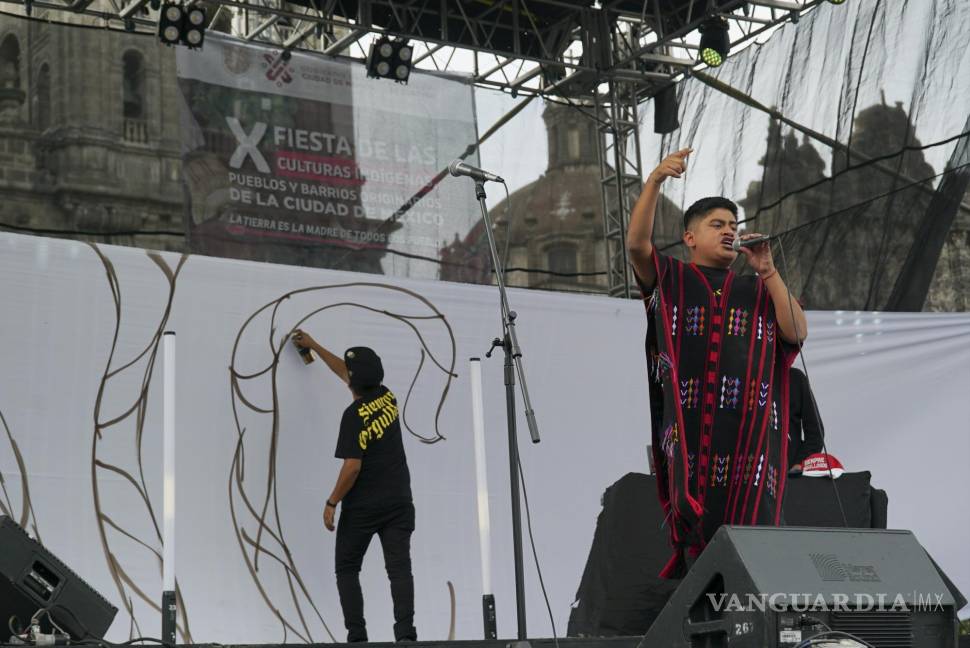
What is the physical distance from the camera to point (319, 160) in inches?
312

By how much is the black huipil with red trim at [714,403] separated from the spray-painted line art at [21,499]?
2.68 m

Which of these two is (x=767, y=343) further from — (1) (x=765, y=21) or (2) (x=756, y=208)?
(1) (x=765, y=21)

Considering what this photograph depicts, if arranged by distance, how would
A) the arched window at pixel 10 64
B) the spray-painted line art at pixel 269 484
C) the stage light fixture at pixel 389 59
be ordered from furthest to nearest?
the arched window at pixel 10 64
the stage light fixture at pixel 389 59
the spray-painted line art at pixel 269 484

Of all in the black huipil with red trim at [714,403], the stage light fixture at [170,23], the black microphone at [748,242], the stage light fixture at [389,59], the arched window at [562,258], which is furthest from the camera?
the arched window at [562,258]

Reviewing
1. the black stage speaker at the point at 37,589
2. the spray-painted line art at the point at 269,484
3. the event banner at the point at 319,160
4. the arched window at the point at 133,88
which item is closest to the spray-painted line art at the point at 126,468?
the spray-painted line art at the point at 269,484

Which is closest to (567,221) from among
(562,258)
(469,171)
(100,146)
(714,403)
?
(562,258)

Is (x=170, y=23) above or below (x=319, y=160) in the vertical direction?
above

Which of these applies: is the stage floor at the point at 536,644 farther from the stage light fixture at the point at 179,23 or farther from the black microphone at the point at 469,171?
the stage light fixture at the point at 179,23

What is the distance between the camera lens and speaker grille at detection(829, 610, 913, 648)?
229 cm

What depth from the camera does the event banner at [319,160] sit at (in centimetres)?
752

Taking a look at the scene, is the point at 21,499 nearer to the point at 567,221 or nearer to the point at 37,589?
the point at 37,589

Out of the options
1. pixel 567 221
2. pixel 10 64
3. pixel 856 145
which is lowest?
pixel 856 145

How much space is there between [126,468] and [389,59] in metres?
3.75

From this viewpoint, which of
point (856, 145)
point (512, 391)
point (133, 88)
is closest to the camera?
point (512, 391)
